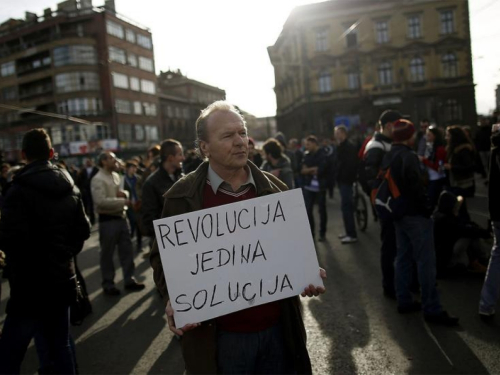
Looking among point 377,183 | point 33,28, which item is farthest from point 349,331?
point 33,28

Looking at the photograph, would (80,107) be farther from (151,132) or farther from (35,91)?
(151,132)

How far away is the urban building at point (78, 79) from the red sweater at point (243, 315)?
1755 inches

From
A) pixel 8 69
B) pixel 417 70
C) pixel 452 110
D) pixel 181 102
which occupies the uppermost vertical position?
pixel 8 69

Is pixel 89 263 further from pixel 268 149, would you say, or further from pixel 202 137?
pixel 202 137

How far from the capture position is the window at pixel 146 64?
56.4m

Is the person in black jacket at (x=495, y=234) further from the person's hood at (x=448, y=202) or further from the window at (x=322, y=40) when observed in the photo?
the window at (x=322, y=40)

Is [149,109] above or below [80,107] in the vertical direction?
above

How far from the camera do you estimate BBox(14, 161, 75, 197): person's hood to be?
110 inches

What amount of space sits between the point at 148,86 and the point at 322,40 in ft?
86.3

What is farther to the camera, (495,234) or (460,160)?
(460,160)

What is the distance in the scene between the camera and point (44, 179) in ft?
9.26

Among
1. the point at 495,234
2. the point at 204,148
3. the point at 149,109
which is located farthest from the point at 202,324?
the point at 149,109

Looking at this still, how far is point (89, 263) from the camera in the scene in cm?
802

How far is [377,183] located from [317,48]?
4049 cm
